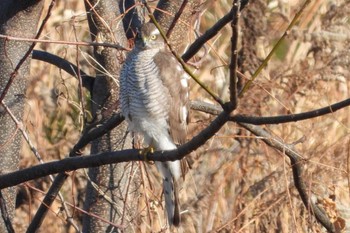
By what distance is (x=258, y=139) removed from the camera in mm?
4199

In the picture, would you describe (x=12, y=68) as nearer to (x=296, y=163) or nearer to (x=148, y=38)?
(x=148, y=38)

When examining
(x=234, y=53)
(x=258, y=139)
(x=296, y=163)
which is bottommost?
(x=296, y=163)

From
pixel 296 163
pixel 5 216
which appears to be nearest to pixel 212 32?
pixel 296 163

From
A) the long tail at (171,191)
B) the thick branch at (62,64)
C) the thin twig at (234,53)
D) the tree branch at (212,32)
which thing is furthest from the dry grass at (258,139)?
the thin twig at (234,53)

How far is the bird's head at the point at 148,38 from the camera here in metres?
3.20

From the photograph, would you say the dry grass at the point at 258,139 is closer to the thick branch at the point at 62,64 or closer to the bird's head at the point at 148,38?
the thick branch at the point at 62,64

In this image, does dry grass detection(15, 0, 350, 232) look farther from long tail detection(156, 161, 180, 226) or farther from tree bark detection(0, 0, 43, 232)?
tree bark detection(0, 0, 43, 232)

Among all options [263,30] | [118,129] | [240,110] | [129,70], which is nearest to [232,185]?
[240,110]

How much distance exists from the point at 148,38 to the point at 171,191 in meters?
0.58

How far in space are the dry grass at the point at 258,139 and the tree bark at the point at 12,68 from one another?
0.93 m

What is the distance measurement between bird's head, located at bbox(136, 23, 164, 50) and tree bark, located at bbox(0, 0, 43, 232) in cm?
39

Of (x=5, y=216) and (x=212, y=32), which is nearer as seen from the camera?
(x=212, y=32)

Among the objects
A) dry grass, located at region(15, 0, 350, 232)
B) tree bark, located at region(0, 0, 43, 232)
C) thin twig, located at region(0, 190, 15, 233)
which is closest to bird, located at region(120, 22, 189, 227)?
tree bark, located at region(0, 0, 43, 232)

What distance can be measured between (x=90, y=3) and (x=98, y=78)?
294mm
